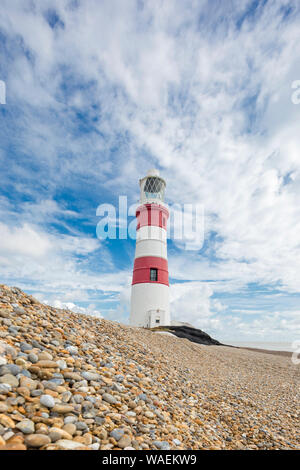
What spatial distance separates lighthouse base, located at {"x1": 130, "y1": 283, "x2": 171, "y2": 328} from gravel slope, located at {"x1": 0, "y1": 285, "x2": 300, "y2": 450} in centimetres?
1500

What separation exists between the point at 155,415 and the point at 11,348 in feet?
8.19

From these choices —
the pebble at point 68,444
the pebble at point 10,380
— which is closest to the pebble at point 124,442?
the pebble at point 68,444

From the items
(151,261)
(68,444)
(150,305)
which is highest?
(151,261)

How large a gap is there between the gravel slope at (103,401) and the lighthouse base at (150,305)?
15.0m

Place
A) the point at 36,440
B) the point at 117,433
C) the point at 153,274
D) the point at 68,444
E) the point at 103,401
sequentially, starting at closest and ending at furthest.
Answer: the point at 36,440 < the point at 68,444 < the point at 117,433 < the point at 103,401 < the point at 153,274

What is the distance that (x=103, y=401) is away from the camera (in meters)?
4.08

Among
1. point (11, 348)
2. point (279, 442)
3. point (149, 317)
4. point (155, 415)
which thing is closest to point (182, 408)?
point (155, 415)

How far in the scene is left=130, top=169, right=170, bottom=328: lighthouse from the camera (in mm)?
22984

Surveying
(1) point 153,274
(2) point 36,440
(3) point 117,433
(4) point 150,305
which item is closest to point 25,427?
(2) point 36,440

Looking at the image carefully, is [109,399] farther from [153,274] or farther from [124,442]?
[153,274]

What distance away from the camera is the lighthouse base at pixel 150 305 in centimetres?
2266

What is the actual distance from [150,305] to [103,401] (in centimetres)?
1915

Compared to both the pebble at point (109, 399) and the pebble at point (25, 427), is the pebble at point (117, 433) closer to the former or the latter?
the pebble at point (109, 399)
